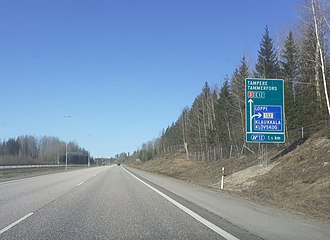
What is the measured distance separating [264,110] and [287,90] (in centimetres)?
2483

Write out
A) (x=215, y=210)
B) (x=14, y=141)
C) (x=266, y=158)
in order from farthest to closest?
(x=14, y=141), (x=266, y=158), (x=215, y=210)

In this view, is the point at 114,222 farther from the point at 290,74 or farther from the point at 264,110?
the point at 290,74

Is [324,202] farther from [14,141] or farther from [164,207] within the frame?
[14,141]

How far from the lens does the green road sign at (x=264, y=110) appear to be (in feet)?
87.3

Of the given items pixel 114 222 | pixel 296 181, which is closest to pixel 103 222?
pixel 114 222

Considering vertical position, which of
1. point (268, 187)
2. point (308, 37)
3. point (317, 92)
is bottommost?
point (268, 187)

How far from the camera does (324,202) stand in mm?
16078

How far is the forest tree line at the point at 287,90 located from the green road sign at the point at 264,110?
19.0 feet

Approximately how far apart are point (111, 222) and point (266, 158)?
23676 mm

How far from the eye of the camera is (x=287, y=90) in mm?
50094

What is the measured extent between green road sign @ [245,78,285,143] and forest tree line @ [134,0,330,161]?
19.0 feet

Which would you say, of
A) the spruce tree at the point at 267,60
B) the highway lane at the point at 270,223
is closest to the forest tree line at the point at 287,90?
the spruce tree at the point at 267,60

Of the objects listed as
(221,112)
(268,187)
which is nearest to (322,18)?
(268,187)

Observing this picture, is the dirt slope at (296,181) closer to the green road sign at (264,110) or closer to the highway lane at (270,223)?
the highway lane at (270,223)
